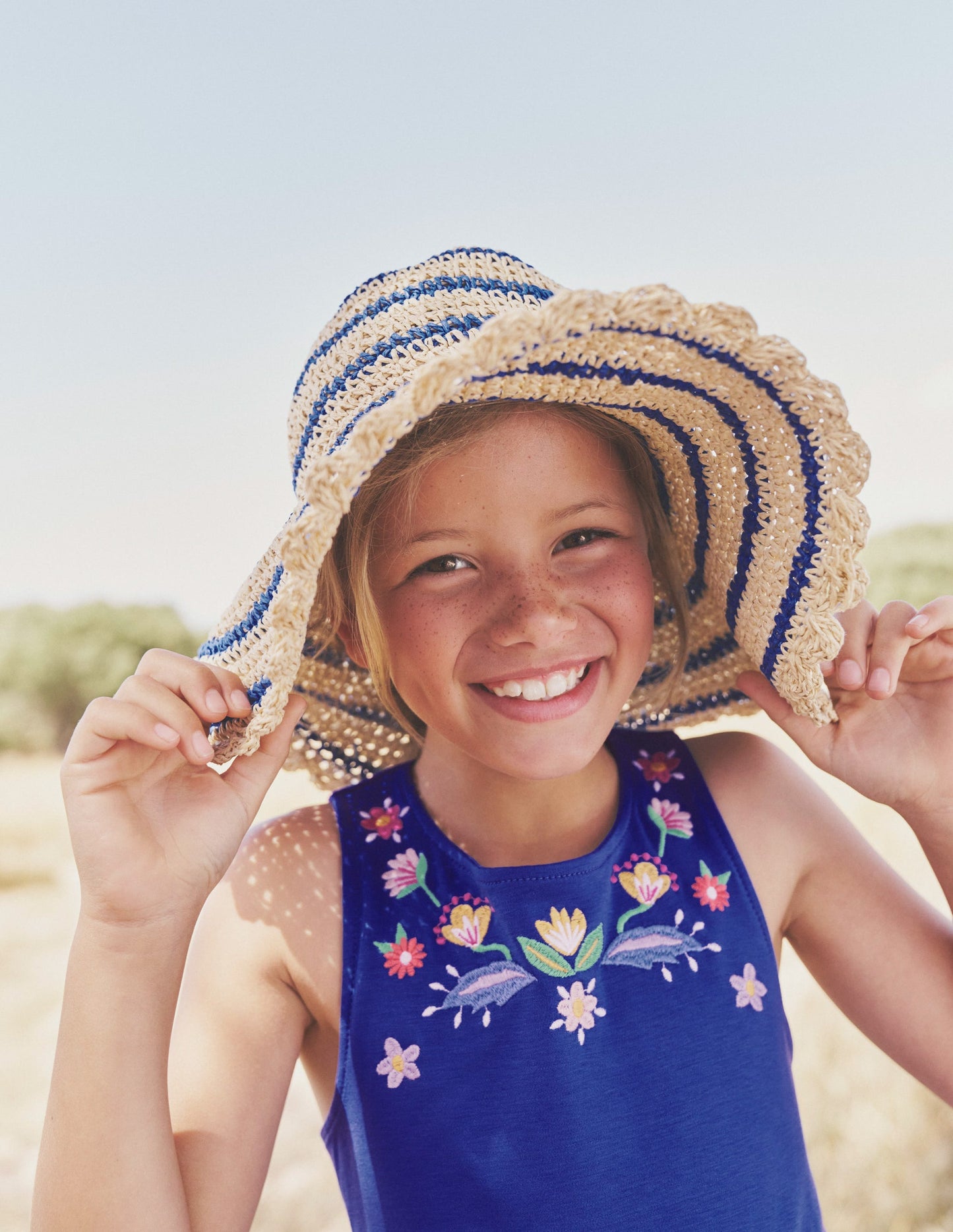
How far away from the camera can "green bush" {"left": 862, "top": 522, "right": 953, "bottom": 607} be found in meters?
9.54

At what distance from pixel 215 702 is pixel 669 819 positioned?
730 mm

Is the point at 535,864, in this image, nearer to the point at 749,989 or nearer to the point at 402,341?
the point at 749,989

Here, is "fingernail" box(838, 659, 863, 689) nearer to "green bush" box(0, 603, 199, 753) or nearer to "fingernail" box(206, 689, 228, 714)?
"fingernail" box(206, 689, 228, 714)

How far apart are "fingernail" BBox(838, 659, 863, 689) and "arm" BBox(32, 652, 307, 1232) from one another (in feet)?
Answer: 2.55

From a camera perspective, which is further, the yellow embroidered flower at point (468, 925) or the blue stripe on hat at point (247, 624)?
the yellow embroidered flower at point (468, 925)

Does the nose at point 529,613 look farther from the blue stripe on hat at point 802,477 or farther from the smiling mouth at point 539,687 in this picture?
the blue stripe on hat at point 802,477

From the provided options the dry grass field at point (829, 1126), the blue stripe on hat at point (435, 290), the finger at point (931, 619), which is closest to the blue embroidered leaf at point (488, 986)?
the finger at point (931, 619)

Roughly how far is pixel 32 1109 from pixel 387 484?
132 inches

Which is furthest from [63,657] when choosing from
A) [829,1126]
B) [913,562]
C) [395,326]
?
[395,326]

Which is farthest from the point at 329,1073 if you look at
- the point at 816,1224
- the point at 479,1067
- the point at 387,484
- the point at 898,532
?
the point at 898,532

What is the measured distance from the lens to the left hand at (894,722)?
1.31 meters

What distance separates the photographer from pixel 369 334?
1225mm

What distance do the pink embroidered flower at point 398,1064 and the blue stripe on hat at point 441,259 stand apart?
0.98 m

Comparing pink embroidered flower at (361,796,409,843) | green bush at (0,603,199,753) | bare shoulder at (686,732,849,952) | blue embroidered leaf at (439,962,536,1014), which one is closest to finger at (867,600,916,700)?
bare shoulder at (686,732,849,952)
